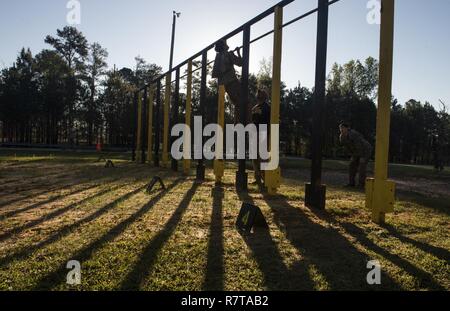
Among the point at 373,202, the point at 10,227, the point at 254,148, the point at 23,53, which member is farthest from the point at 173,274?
the point at 23,53

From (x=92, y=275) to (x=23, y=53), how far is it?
68.6 meters

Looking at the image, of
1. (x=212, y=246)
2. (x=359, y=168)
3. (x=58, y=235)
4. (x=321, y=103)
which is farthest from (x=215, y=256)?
(x=359, y=168)

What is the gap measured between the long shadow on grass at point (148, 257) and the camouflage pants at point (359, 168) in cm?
591

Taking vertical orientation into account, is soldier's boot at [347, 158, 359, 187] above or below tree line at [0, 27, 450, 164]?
below

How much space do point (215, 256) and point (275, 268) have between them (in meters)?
0.57

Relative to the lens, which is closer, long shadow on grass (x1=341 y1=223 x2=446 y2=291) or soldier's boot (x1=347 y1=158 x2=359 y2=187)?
long shadow on grass (x1=341 y1=223 x2=446 y2=291)

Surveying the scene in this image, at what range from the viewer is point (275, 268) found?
10.5ft

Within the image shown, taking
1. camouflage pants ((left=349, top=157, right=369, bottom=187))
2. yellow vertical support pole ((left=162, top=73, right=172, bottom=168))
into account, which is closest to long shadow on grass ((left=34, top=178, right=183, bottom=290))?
camouflage pants ((left=349, top=157, right=369, bottom=187))

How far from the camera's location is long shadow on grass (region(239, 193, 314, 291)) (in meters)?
2.85

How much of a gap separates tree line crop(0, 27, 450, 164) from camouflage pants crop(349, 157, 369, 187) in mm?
37715

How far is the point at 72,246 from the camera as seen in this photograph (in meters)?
3.77

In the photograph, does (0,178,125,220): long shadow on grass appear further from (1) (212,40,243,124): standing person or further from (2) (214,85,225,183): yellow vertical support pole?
(1) (212,40,243,124): standing person

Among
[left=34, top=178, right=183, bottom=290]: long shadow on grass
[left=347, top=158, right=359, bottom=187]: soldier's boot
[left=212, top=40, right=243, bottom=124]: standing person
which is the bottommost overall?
[left=34, top=178, right=183, bottom=290]: long shadow on grass

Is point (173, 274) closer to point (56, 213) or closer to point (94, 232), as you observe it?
point (94, 232)
